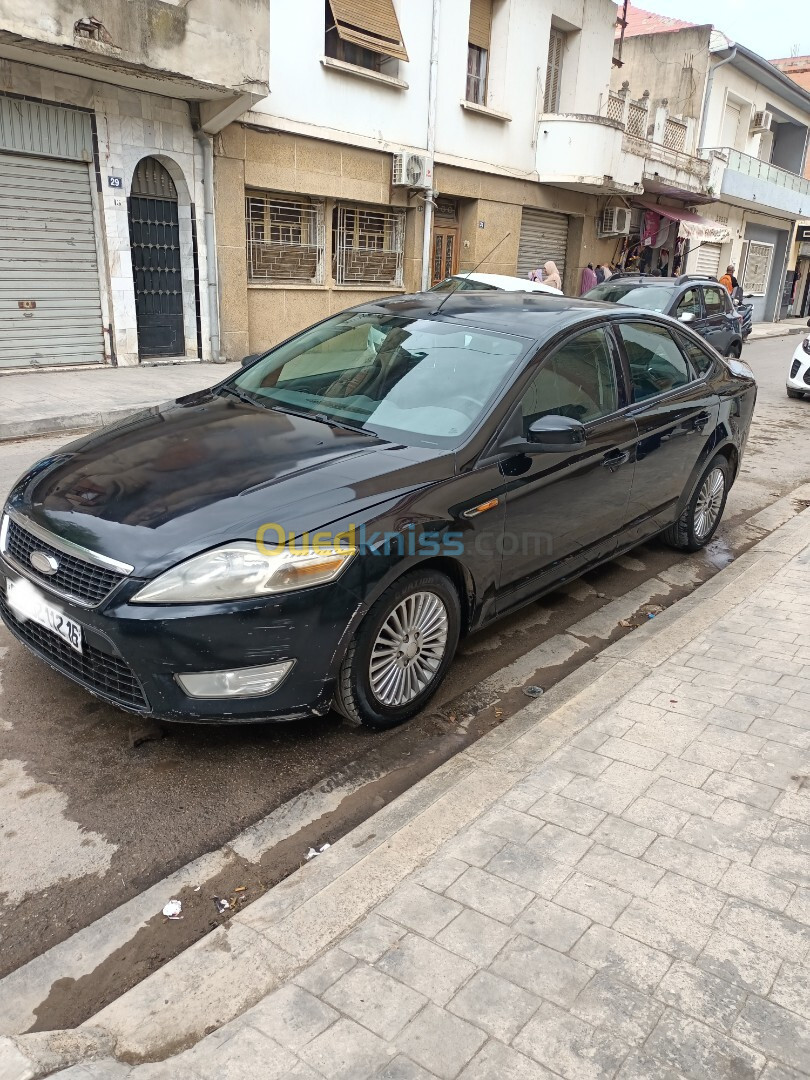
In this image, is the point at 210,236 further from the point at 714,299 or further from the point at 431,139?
the point at 714,299

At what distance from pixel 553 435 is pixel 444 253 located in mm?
14898

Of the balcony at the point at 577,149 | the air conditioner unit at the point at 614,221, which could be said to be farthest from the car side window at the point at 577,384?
the air conditioner unit at the point at 614,221

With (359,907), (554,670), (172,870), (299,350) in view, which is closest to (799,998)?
(359,907)

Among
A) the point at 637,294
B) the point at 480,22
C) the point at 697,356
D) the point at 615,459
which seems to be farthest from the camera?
the point at 480,22

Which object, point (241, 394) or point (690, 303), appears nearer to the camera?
point (241, 394)

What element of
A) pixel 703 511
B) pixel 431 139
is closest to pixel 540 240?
pixel 431 139

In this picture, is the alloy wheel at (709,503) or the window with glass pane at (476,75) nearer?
the alloy wheel at (709,503)

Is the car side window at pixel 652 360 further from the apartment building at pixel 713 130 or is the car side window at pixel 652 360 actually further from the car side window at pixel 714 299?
the apartment building at pixel 713 130

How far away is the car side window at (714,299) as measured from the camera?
42.2ft

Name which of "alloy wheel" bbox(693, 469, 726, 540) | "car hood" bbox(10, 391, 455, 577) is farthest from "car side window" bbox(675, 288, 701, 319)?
"car hood" bbox(10, 391, 455, 577)

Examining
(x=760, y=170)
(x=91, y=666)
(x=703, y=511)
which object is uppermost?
(x=760, y=170)

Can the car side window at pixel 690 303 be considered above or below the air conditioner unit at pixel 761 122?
below

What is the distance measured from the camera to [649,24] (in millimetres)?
26234

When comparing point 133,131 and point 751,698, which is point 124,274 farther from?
point 751,698
